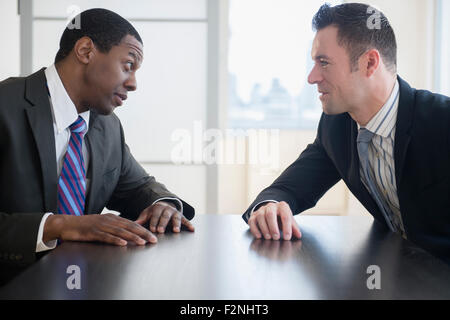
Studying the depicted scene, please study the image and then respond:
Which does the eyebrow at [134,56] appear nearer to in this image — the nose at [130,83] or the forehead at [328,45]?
the nose at [130,83]

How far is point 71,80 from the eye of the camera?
1.78 meters

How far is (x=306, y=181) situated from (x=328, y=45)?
51cm

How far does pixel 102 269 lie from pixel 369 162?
106 centimetres

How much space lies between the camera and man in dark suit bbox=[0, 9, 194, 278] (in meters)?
1.17

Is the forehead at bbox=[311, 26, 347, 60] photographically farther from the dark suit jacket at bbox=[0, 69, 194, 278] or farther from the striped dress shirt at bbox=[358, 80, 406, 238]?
the dark suit jacket at bbox=[0, 69, 194, 278]

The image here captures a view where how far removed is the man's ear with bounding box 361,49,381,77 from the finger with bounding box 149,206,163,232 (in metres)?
0.92

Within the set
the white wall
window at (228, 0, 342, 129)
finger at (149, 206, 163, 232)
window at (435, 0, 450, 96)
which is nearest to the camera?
finger at (149, 206, 163, 232)

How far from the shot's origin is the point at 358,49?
1.77 m

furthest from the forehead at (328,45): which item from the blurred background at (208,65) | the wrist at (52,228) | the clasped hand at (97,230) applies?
the blurred background at (208,65)

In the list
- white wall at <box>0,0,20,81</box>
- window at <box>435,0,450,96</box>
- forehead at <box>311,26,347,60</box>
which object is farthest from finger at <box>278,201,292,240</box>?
window at <box>435,0,450,96</box>

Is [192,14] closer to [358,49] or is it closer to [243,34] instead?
[243,34]

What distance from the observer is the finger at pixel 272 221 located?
1.22 metres

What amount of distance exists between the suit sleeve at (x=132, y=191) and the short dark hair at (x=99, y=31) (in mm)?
372

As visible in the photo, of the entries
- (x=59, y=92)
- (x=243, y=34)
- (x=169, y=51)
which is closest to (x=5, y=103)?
(x=59, y=92)
